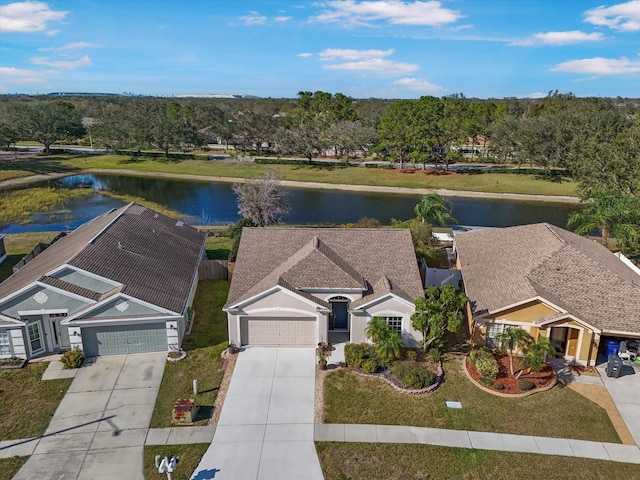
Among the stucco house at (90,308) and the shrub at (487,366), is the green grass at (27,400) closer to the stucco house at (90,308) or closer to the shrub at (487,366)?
the stucco house at (90,308)

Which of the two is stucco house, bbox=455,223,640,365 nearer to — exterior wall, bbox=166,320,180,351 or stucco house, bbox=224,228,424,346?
stucco house, bbox=224,228,424,346

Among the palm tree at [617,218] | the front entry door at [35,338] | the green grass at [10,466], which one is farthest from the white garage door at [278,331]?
the palm tree at [617,218]

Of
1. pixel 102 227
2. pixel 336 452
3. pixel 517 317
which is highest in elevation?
pixel 102 227

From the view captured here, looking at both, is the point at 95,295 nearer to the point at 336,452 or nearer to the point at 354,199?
the point at 336,452

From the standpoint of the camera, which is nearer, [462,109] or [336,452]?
[336,452]

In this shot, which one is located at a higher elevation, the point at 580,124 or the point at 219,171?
the point at 580,124

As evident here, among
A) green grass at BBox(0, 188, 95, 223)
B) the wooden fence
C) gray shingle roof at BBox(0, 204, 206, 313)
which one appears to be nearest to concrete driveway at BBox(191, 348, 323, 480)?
gray shingle roof at BBox(0, 204, 206, 313)

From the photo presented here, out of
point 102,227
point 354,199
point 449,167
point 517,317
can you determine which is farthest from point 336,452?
point 449,167
